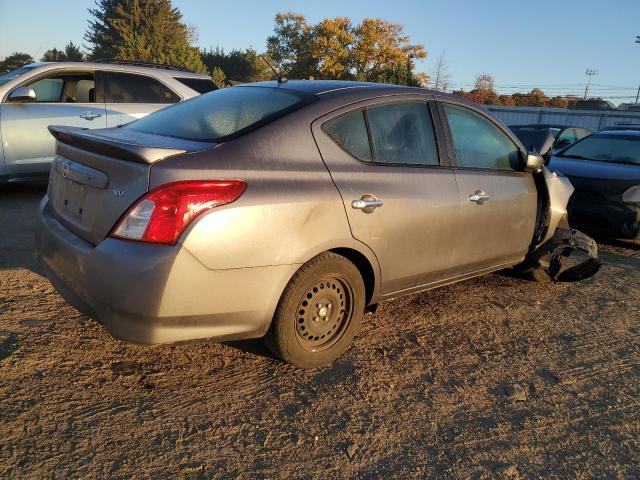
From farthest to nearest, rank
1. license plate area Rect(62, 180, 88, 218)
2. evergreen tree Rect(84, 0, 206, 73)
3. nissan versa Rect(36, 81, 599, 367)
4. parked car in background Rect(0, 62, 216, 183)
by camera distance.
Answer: evergreen tree Rect(84, 0, 206, 73) → parked car in background Rect(0, 62, 216, 183) → license plate area Rect(62, 180, 88, 218) → nissan versa Rect(36, 81, 599, 367)

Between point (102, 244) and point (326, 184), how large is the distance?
118 centimetres

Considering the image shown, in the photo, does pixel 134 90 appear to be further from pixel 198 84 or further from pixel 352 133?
pixel 352 133

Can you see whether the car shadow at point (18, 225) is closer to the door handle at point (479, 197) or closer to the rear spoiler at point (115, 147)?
the rear spoiler at point (115, 147)

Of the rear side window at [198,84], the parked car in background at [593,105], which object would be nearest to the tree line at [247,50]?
the parked car in background at [593,105]

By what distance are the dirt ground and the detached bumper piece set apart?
0.71 meters

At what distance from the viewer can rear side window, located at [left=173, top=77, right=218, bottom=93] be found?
25.5 feet

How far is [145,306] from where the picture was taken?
7.97ft

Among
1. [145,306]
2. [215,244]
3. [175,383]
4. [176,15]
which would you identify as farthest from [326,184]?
[176,15]

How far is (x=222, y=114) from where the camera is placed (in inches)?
126

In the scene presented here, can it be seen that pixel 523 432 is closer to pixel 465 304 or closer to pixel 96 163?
pixel 465 304

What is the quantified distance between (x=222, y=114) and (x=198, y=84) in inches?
202

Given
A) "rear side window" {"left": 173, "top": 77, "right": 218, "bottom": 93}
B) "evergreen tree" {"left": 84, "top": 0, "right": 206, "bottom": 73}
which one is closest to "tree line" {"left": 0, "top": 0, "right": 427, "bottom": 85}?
"evergreen tree" {"left": 84, "top": 0, "right": 206, "bottom": 73}

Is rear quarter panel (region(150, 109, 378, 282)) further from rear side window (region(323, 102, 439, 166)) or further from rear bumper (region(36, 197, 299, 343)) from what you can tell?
rear side window (region(323, 102, 439, 166))

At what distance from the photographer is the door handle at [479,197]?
12.1ft
